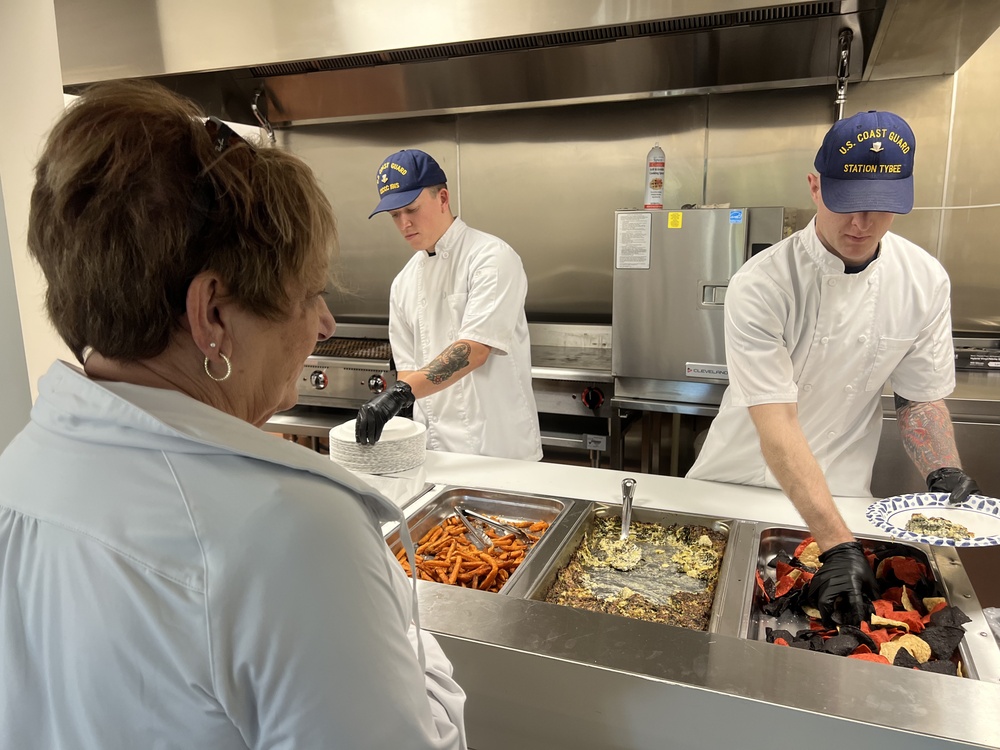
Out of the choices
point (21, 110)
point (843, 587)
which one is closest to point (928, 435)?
point (843, 587)

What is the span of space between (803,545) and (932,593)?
251 mm

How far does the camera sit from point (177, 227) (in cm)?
63

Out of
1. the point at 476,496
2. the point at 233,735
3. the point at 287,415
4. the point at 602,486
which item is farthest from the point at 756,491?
the point at 287,415

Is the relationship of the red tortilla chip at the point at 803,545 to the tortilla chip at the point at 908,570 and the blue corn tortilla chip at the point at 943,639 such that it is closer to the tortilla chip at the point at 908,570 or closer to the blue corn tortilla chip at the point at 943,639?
the tortilla chip at the point at 908,570

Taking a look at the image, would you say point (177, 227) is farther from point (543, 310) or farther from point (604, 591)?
point (543, 310)

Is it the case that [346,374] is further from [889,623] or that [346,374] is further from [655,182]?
[889,623]

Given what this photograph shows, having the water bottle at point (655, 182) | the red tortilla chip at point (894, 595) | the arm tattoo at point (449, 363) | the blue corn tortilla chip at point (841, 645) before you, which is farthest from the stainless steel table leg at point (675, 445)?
the blue corn tortilla chip at point (841, 645)

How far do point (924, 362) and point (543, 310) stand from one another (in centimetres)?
250

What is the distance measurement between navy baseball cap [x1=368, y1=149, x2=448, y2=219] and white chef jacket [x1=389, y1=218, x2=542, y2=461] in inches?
10.6

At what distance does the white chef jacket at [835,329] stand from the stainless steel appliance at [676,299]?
1.16 m

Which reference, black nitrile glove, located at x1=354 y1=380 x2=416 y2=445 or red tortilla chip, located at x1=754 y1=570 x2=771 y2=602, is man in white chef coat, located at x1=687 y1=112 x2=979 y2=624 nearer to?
red tortilla chip, located at x1=754 y1=570 x2=771 y2=602

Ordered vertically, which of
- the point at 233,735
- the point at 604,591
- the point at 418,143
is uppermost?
the point at 418,143

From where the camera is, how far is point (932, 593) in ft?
4.34

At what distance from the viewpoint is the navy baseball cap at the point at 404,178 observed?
251 cm
